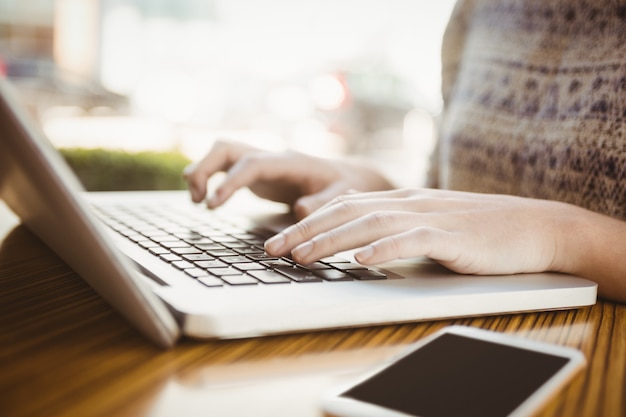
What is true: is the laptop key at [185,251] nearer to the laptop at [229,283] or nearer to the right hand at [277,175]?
the laptop at [229,283]

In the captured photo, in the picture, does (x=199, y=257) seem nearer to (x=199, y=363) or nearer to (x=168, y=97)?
(x=199, y=363)

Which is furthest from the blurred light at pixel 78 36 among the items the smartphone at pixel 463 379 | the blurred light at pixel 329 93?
the smartphone at pixel 463 379

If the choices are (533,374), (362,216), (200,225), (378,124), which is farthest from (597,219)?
(378,124)

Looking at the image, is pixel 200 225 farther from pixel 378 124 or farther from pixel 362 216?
pixel 378 124

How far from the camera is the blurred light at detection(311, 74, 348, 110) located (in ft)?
24.6

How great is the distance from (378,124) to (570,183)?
721 cm

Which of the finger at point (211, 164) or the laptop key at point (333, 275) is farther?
the finger at point (211, 164)

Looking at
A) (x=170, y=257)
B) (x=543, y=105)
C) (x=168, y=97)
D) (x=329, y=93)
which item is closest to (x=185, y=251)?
(x=170, y=257)

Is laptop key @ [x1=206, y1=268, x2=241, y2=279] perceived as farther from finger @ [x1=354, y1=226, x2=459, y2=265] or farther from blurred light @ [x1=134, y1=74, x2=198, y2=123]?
blurred light @ [x1=134, y1=74, x2=198, y2=123]

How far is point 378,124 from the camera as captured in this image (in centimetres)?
809

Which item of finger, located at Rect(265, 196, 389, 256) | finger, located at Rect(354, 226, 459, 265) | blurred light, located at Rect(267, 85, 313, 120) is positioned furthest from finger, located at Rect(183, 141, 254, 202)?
blurred light, located at Rect(267, 85, 313, 120)

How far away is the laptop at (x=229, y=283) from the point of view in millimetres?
441

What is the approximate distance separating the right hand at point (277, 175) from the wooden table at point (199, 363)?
45 centimetres

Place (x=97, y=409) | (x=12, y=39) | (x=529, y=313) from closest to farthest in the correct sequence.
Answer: (x=97, y=409), (x=529, y=313), (x=12, y=39)
